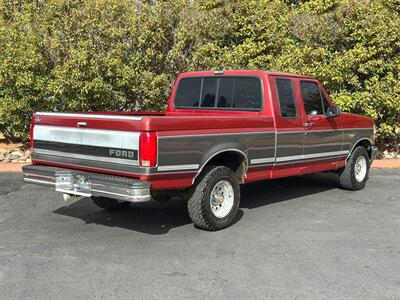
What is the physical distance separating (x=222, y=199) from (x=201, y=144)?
917 millimetres

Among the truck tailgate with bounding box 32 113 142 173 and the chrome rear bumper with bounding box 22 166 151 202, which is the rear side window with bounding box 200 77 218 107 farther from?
the chrome rear bumper with bounding box 22 166 151 202

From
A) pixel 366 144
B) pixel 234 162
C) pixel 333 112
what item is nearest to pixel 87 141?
pixel 234 162

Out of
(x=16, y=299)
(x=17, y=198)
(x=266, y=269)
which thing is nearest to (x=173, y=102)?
(x=17, y=198)

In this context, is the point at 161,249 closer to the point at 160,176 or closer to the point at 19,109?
the point at 160,176

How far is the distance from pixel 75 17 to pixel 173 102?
5299mm

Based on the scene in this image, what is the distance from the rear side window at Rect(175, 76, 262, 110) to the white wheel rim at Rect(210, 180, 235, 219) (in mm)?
1302

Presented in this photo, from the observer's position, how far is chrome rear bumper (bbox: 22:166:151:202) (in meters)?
5.19

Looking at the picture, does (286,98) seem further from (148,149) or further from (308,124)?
(148,149)

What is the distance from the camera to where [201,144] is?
571cm

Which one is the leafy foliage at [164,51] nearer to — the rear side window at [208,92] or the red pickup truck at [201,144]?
the red pickup truck at [201,144]

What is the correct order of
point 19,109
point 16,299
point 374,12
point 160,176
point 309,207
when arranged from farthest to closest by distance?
point 374,12, point 19,109, point 309,207, point 160,176, point 16,299

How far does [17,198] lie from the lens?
26.2 ft

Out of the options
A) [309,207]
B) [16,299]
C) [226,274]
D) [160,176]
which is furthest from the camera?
[309,207]

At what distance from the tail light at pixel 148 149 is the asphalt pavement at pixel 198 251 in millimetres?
968
